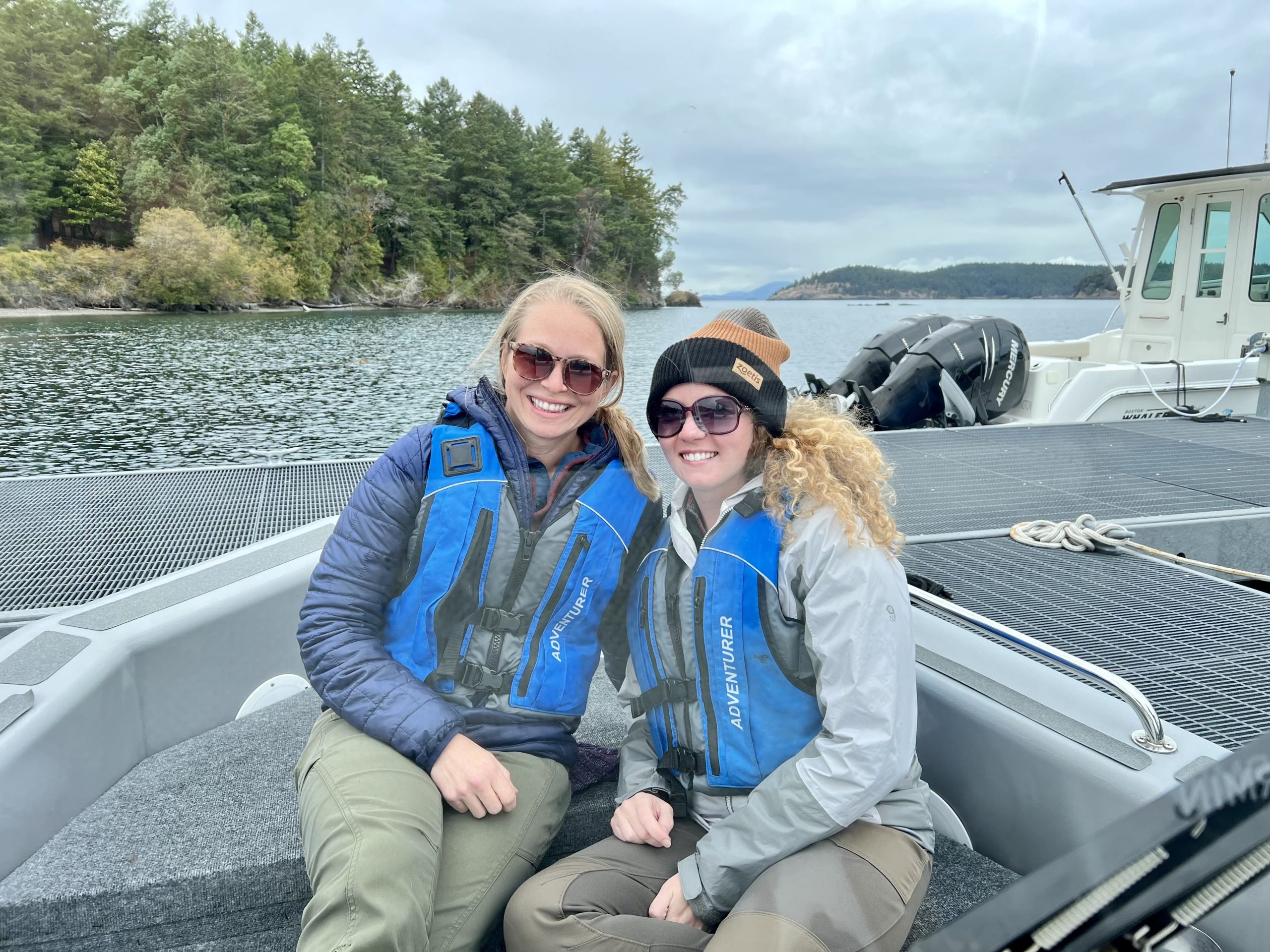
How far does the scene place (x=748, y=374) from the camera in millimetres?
1420

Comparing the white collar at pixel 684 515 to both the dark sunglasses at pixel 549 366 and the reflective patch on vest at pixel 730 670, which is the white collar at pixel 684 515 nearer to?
the reflective patch on vest at pixel 730 670

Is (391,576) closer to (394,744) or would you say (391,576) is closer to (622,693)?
(394,744)

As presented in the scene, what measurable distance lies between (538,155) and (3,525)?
1590 inches

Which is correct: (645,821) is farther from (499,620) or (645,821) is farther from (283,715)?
(283,715)

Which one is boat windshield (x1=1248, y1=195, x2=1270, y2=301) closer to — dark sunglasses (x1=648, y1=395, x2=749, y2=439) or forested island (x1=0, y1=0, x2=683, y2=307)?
dark sunglasses (x1=648, y1=395, x2=749, y2=439)

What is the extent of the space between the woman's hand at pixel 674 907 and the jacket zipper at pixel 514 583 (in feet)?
1.55

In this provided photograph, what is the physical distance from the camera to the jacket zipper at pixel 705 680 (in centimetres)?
140

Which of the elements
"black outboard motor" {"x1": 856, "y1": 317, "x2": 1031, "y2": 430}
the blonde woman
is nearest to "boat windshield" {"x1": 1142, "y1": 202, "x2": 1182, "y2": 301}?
"black outboard motor" {"x1": 856, "y1": 317, "x2": 1031, "y2": 430}

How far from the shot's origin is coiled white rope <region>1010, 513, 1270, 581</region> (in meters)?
2.50

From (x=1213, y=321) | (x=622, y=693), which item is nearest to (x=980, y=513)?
(x=622, y=693)

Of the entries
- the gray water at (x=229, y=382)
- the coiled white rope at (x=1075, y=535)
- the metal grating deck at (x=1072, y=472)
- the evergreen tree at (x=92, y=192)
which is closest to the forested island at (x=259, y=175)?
the evergreen tree at (x=92, y=192)

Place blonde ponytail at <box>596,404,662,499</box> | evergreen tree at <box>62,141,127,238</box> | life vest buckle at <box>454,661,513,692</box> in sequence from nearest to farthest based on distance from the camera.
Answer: life vest buckle at <box>454,661,513,692</box>
blonde ponytail at <box>596,404,662,499</box>
evergreen tree at <box>62,141,127,238</box>

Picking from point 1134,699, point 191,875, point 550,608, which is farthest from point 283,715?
point 1134,699

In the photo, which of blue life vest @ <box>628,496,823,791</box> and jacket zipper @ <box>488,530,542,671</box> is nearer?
blue life vest @ <box>628,496,823,791</box>
